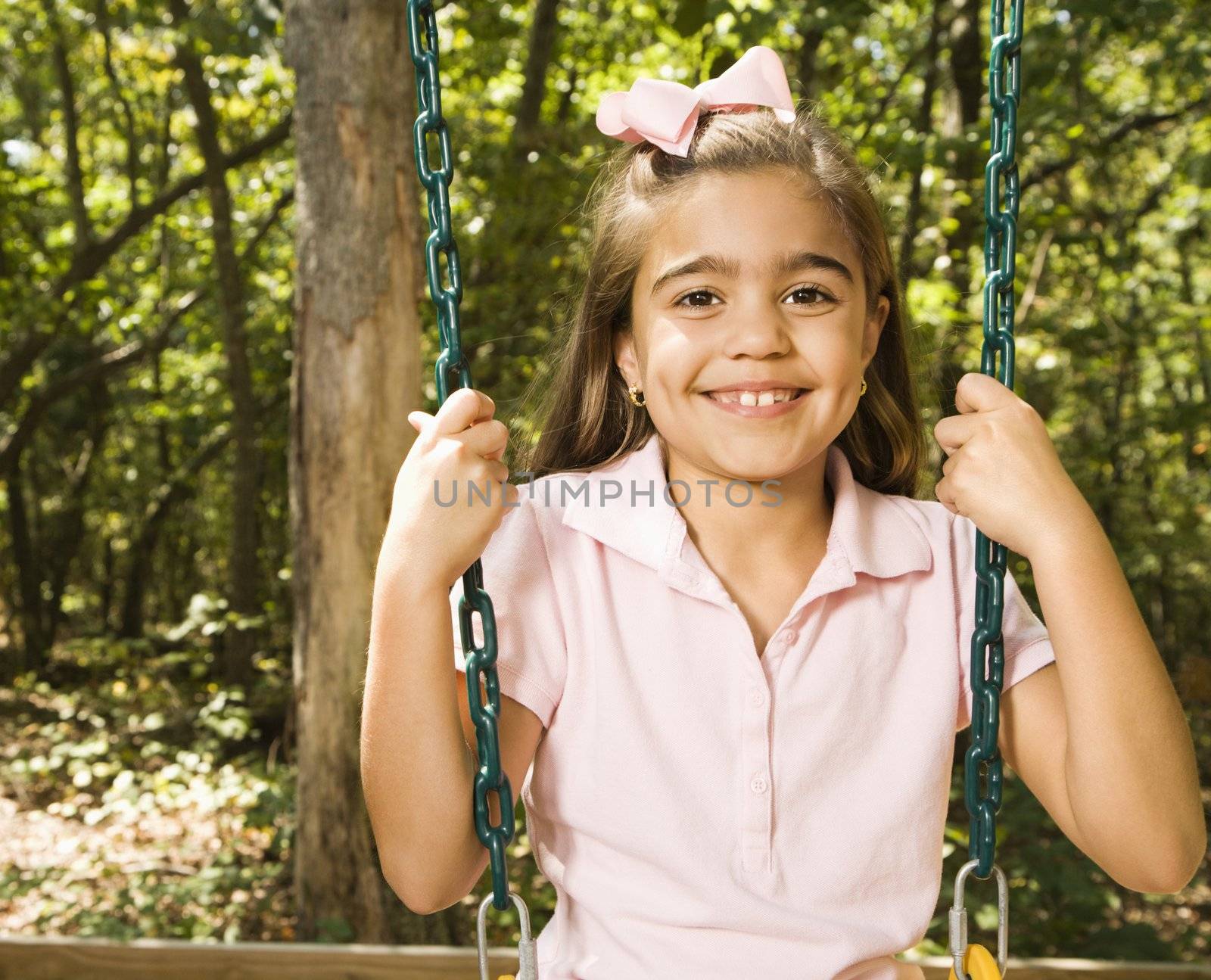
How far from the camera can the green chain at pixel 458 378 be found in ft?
4.06

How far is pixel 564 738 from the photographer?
4.74ft

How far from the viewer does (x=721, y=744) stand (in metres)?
1.43

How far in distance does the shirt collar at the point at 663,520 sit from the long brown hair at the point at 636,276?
84mm

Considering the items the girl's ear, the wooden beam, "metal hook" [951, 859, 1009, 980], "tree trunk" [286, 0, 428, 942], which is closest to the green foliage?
the wooden beam

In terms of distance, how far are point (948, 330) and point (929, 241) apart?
750mm

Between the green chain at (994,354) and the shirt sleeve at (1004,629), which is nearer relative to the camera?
the green chain at (994,354)

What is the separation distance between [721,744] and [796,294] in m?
0.56

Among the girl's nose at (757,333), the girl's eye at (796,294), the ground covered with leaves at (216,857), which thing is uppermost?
the girl's eye at (796,294)

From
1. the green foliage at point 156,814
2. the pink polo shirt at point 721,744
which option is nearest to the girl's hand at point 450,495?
the pink polo shirt at point 721,744

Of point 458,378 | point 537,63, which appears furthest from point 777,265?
point 537,63

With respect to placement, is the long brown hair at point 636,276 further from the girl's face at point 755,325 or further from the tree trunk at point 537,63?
the tree trunk at point 537,63

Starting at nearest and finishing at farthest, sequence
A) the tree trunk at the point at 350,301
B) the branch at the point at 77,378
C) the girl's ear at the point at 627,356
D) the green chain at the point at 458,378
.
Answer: the green chain at the point at 458,378 < the girl's ear at the point at 627,356 < the tree trunk at the point at 350,301 < the branch at the point at 77,378

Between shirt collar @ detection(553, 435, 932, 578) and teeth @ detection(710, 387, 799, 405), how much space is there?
185 millimetres

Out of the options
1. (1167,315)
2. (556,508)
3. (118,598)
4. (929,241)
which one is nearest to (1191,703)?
(1167,315)
